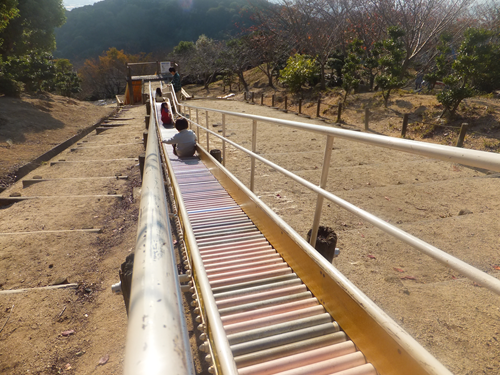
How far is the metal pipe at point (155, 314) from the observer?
0.55 m

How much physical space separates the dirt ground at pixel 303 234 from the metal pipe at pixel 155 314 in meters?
2.73

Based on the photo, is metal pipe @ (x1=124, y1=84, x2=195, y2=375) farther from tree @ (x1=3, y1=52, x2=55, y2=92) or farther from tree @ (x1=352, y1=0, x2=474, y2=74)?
tree @ (x1=3, y1=52, x2=55, y2=92)

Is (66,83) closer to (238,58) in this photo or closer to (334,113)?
(238,58)

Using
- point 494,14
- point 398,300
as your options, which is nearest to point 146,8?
point 494,14

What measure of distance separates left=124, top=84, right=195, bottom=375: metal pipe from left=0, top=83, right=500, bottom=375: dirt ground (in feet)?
8.97

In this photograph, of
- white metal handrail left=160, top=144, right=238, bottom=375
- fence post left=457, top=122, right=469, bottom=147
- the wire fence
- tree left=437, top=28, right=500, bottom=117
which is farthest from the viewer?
tree left=437, top=28, right=500, bottom=117

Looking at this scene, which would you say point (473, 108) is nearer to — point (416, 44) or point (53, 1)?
point (416, 44)

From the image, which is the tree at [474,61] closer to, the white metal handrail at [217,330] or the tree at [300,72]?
the tree at [300,72]

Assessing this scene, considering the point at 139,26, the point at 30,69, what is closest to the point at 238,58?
the point at 30,69

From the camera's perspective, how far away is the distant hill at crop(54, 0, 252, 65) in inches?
3408

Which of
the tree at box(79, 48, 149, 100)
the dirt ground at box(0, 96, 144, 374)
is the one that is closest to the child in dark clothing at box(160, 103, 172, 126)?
the dirt ground at box(0, 96, 144, 374)

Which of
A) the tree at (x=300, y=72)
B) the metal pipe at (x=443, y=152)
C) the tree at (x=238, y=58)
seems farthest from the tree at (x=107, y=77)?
the metal pipe at (x=443, y=152)

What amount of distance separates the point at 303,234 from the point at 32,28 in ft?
83.0

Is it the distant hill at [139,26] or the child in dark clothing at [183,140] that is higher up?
the distant hill at [139,26]
